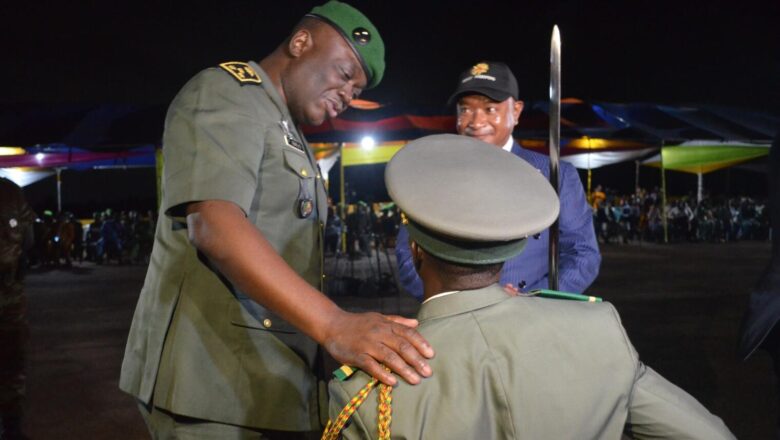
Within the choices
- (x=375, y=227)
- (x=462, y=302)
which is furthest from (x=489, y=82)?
(x=375, y=227)

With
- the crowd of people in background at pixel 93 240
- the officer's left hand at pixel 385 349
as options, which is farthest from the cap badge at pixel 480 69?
the crowd of people in background at pixel 93 240

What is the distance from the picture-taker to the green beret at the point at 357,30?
1.72 metres

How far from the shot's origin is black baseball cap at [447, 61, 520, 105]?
113 inches

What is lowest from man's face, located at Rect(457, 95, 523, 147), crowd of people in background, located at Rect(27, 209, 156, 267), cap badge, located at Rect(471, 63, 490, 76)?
crowd of people in background, located at Rect(27, 209, 156, 267)

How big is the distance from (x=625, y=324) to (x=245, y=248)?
7.28 metres

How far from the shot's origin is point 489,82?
2871 mm

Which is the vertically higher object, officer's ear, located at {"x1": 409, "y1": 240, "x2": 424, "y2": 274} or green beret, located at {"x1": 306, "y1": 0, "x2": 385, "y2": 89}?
green beret, located at {"x1": 306, "y1": 0, "x2": 385, "y2": 89}

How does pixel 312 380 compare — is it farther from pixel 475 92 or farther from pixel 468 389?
pixel 475 92

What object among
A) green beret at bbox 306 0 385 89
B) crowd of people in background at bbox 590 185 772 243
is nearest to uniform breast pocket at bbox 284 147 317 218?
green beret at bbox 306 0 385 89

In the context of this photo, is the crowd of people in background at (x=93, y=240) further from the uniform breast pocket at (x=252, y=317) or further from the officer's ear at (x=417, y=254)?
the officer's ear at (x=417, y=254)

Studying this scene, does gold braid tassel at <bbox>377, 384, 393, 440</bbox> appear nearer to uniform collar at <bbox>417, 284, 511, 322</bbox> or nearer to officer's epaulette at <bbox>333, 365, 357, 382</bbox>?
officer's epaulette at <bbox>333, 365, 357, 382</bbox>

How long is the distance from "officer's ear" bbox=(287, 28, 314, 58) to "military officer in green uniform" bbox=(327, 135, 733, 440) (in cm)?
56

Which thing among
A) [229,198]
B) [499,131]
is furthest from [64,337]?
[229,198]

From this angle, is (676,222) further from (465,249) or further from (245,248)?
(245,248)
